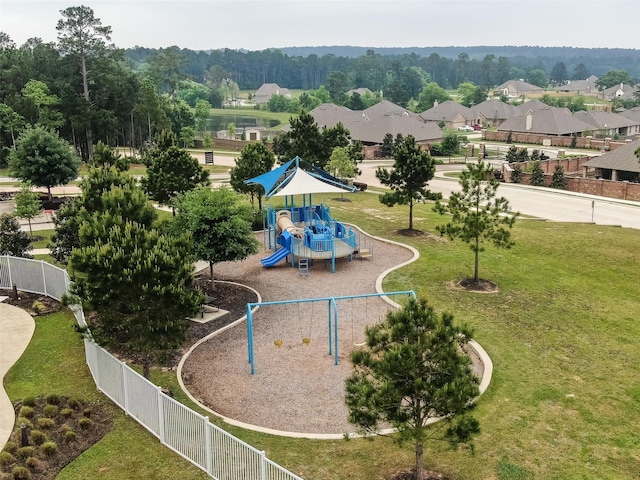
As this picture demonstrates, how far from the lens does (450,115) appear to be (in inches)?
4318

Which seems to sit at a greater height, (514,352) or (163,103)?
(163,103)

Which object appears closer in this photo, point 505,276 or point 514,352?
point 514,352

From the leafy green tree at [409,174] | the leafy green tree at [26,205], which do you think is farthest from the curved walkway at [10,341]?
the leafy green tree at [409,174]

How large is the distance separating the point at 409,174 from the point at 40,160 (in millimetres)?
21030

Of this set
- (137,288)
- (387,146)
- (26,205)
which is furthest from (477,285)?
(387,146)

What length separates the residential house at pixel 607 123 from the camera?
92000 millimetres

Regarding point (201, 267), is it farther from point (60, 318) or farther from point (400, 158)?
point (400, 158)

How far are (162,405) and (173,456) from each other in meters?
1.07

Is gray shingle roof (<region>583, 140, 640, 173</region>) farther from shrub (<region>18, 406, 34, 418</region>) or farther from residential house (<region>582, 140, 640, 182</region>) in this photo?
shrub (<region>18, 406, 34, 418</region>)

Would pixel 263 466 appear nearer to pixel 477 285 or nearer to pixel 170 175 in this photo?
pixel 477 285

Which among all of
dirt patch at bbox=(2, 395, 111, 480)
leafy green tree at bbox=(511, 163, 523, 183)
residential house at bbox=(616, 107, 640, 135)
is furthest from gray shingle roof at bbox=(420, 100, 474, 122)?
dirt patch at bbox=(2, 395, 111, 480)

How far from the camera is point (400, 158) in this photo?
3005cm

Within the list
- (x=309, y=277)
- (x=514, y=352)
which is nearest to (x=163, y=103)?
(x=309, y=277)

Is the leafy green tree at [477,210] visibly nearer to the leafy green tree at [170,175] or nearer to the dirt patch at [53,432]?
the leafy green tree at [170,175]
